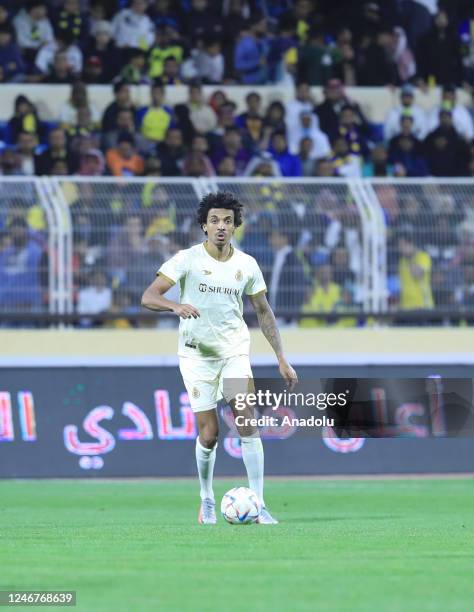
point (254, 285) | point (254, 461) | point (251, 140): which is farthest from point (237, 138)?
point (254, 461)

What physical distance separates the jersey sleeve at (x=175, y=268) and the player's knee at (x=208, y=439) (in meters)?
1.12

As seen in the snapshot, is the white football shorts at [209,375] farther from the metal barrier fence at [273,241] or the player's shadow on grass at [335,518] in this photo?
the metal barrier fence at [273,241]

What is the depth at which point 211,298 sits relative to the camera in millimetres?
11172

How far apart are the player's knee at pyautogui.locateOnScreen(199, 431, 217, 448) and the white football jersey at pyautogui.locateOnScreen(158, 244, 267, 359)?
55 cm

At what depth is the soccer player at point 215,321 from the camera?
11117mm

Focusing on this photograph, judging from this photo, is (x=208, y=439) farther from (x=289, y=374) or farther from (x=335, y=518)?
(x=335, y=518)

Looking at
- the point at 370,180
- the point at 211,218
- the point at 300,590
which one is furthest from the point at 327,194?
the point at 300,590

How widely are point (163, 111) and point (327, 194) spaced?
397cm

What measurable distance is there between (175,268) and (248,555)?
10.0ft

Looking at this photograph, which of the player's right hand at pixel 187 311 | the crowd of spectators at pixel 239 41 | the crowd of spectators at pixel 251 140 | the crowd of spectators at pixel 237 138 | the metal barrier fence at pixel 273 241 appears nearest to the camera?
the player's right hand at pixel 187 311

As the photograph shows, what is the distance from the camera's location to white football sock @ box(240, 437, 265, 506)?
11125 mm

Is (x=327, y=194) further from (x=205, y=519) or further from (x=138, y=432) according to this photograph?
(x=205, y=519)

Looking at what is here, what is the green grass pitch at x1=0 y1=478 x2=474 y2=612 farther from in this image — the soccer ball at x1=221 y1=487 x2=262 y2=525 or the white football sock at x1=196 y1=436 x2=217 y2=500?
the white football sock at x1=196 y1=436 x2=217 y2=500

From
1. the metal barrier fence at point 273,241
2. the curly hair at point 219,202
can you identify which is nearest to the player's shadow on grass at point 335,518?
the curly hair at point 219,202
